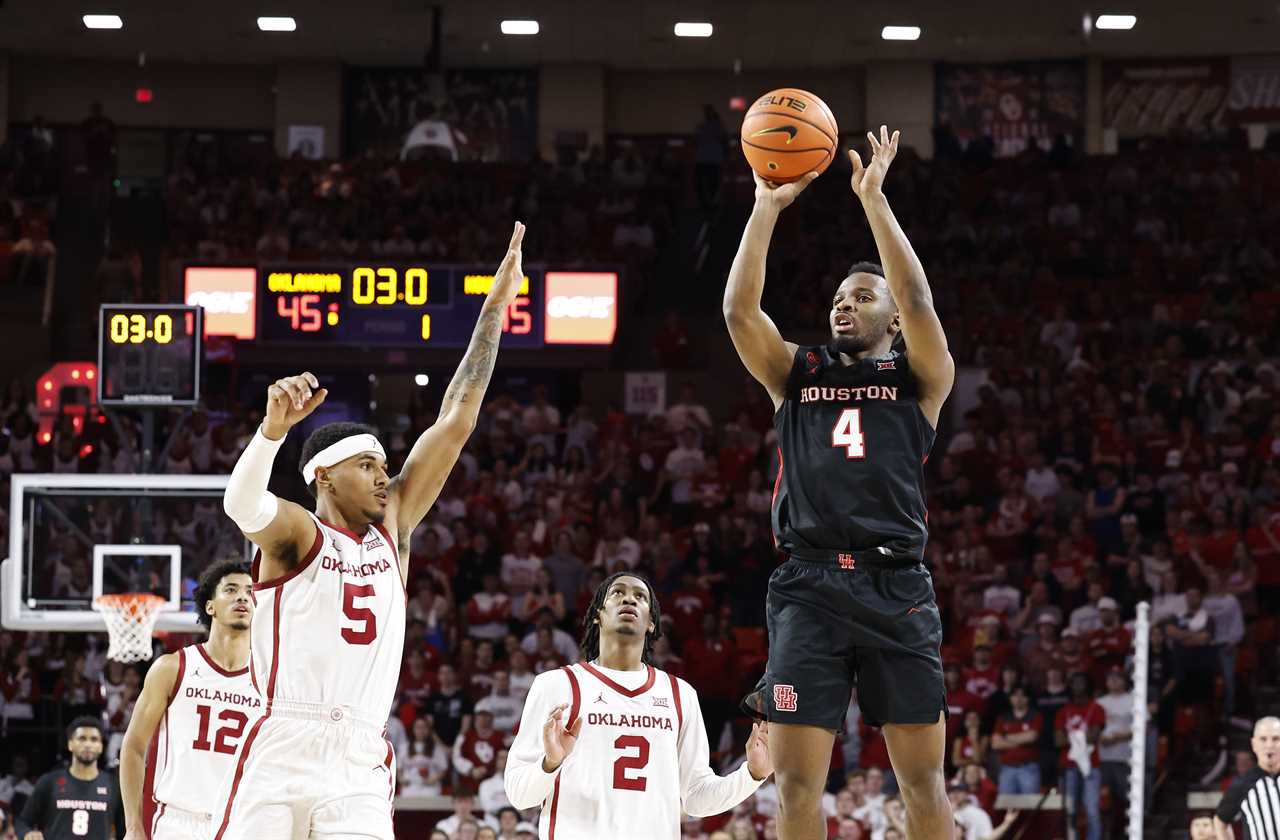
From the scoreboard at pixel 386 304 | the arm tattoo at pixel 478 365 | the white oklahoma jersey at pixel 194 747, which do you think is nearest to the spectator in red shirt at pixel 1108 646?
the scoreboard at pixel 386 304

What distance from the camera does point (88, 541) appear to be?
509 inches

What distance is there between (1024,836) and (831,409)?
30.8 feet

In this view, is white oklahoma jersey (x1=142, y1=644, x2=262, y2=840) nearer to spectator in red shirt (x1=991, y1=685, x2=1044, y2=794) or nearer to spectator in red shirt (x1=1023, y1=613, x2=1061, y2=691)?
spectator in red shirt (x1=991, y1=685, x2=1044, y2=794)

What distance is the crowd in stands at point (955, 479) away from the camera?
15516 millimetres

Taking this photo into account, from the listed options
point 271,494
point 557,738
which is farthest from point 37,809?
point 271,494

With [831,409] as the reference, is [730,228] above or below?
above

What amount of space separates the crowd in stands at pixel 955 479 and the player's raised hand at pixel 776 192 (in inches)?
304

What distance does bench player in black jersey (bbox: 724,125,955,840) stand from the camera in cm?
620

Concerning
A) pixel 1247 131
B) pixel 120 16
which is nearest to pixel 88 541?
pixel 120 16

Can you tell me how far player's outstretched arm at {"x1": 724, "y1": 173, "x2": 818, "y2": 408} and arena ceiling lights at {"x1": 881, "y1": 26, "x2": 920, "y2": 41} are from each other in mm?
20485

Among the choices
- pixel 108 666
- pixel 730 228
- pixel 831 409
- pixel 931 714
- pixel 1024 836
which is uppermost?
pixel 730 228

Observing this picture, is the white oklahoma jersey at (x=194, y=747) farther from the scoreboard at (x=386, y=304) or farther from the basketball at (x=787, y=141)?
the scoreboard at (x=386, y=304)

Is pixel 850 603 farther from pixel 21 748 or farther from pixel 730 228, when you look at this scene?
pixel 730 228

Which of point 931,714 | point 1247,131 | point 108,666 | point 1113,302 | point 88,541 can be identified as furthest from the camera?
point 1247,131
